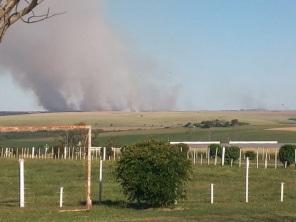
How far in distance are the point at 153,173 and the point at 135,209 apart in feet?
4.49

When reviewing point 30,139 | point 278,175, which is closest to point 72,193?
point 278,175

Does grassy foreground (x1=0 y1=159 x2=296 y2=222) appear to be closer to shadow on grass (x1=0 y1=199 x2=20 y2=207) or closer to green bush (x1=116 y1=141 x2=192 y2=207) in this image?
shadow on grass (x1=0 y1=199 x2=20 y2=207)

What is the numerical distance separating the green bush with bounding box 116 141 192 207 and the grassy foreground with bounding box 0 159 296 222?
1.73 ft

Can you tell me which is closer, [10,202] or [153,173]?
[153,173]

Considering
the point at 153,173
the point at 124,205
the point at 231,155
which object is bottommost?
the point at 231,155

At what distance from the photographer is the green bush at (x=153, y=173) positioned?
2512 centimetres

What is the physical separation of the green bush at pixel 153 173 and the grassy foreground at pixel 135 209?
527mm

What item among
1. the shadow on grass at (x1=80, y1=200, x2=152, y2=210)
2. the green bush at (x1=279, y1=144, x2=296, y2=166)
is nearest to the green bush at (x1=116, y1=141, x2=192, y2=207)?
the shadow on grass at (x1=80, y1=200, x2=152, y2=210)

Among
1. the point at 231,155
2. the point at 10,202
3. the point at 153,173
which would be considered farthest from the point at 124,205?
the point at 231,155

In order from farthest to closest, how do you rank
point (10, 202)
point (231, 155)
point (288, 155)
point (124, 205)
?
point (231, 155)
point (288, 155)
point (10, 202)
point (124, 205)

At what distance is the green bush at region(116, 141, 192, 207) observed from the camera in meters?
25.1

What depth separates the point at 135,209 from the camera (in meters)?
25.5

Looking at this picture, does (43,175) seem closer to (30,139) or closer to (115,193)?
(115,193)

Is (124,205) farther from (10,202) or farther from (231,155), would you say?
(231,155)
